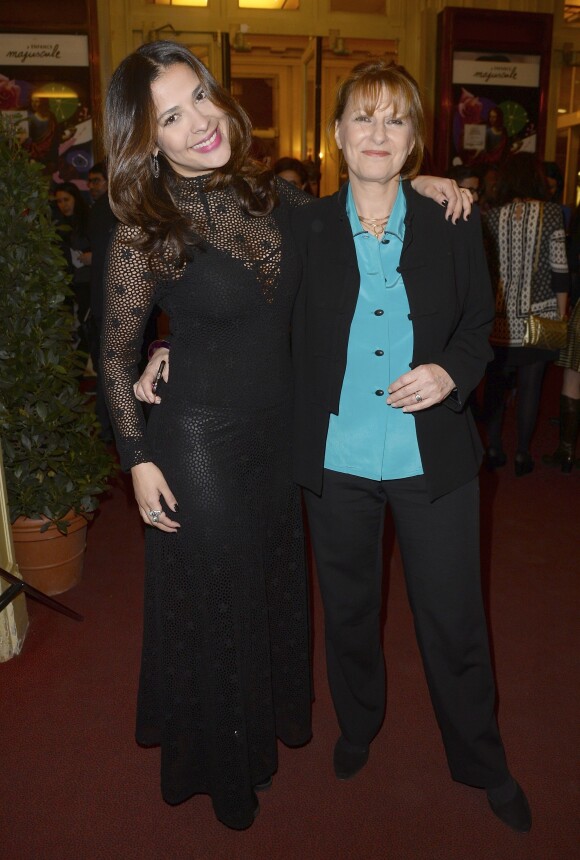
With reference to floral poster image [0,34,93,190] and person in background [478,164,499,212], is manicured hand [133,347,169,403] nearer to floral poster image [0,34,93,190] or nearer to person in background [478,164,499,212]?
person in background [478,164,499,212]

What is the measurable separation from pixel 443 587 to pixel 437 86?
24.1ft

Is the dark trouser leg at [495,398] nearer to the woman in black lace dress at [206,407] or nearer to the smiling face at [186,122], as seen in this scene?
the woman in black lace dress at [206,407]

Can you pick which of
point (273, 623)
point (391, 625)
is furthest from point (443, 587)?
point (391, 625)

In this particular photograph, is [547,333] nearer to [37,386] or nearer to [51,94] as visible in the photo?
[37,386]

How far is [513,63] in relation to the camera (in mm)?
8016

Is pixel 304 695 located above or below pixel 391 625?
above

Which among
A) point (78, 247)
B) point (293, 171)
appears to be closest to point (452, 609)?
point (293, 171)

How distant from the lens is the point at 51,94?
7.11 meters

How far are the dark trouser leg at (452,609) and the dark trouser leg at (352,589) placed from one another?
0.30ft

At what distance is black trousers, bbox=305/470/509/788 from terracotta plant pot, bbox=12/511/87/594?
1597 mm

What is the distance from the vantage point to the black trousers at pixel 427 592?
182 centimetres

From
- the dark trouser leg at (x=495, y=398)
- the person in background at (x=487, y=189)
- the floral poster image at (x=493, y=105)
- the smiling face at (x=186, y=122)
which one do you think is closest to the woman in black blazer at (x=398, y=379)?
the smiling face at (x=186, y=122)

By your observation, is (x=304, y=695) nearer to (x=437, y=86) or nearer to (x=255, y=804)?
(x=255, y=804)

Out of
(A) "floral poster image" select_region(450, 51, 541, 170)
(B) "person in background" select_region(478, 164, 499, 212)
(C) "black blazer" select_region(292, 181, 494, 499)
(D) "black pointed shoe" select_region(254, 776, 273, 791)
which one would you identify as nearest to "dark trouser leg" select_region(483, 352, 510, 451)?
(B) "person in background" select_region(478, 164, 499, 212)
